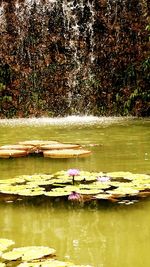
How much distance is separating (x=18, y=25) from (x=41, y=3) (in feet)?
3.17

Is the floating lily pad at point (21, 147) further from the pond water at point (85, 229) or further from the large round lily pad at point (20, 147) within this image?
the pond water at point (85, 229)

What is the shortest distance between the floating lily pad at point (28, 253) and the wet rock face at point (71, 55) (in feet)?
35.8

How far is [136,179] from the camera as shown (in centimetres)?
314

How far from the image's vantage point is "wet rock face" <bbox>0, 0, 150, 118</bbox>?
1335 cm

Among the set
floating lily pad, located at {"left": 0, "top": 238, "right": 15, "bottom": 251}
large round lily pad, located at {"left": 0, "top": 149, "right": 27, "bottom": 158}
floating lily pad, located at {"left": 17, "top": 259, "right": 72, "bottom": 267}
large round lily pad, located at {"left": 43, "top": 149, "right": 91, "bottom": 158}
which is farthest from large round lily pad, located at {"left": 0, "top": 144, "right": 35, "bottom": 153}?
floating lily pad, located at {"left": 17, "top": 259, "right": 72, "bottom": 267}

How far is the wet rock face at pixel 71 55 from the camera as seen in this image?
526 inches

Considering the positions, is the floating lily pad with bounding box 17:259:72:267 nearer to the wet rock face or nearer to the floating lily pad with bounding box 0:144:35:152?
the floating lily pad with bounding box 0:144:35:152

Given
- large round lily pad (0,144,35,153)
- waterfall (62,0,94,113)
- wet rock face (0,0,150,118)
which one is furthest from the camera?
waterfall (62,0,94,113)

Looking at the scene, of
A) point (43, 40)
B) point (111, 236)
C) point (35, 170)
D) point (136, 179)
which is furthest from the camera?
point (43, 40)

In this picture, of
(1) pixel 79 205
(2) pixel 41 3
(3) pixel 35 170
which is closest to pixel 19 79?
(2) pixel 41 3

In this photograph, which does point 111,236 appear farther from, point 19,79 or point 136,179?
point 19,79

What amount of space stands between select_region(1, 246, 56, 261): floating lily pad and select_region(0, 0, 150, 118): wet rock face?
10923 mm

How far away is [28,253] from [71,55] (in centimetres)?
1267

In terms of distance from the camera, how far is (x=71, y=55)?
14.2 m
